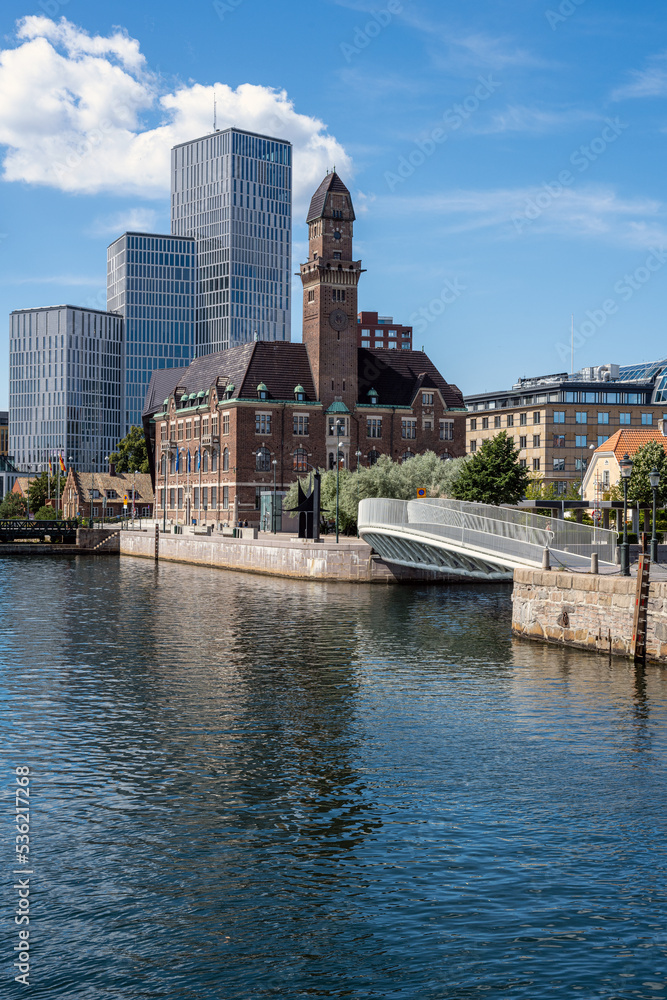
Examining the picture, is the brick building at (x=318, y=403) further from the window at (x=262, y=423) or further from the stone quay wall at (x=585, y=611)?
the stone quay wall at (x=585, y=611)

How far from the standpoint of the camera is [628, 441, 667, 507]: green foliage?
251 ft

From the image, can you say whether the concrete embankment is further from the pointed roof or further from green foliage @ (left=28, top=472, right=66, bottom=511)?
green foliage @ (left=28, top=472, right=66, bottom=511)

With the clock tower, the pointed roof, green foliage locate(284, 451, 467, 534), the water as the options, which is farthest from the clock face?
the water

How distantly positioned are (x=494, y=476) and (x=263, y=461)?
110 feet

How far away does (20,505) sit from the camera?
177 meters

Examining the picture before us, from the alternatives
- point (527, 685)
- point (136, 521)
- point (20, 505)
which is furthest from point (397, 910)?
point (20, 505)

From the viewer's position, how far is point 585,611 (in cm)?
3612

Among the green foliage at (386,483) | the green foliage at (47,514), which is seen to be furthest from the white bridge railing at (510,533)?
the green foliage at (47,514)

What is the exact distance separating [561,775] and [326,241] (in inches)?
3979

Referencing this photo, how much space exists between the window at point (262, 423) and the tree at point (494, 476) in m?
31.5

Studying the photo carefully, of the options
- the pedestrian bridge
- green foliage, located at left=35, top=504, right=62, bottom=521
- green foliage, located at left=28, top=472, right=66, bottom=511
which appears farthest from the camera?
green foliage, located at left=28, top=472, right=66, bottom=511

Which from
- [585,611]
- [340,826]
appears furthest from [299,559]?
[340,826]

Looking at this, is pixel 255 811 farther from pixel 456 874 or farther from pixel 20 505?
pixel 20 505

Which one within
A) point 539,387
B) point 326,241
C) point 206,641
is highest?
point 326,241
